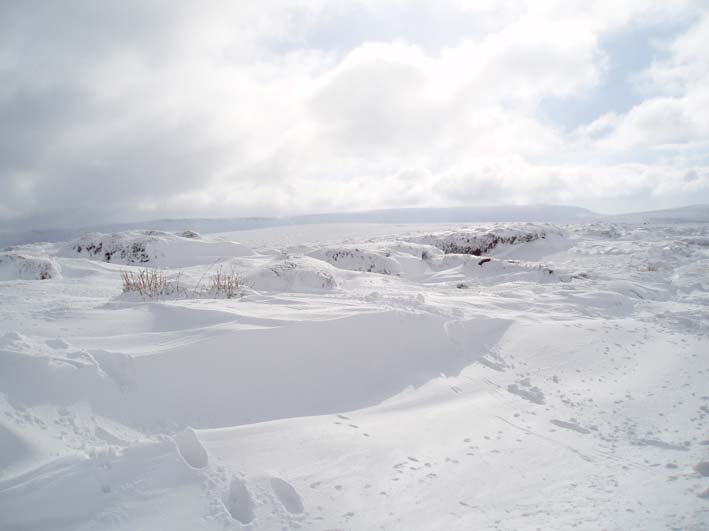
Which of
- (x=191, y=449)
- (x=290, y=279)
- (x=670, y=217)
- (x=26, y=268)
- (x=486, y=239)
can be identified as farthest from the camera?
(x=670, y=217)

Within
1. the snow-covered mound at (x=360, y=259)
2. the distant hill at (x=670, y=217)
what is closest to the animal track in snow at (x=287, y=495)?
the snow-covered mound at (x=360, y=259)

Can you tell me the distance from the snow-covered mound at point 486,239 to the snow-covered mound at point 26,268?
11.7 m

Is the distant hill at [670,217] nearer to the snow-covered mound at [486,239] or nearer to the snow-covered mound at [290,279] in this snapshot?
Result: the snow-covered mound at [486,239]

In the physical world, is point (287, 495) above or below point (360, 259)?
below

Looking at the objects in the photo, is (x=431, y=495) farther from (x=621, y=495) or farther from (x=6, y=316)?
(x=6, y=316)

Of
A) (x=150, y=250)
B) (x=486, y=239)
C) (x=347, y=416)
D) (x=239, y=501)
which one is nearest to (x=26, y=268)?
(x=150, y=250)

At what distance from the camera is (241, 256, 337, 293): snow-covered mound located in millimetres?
6516

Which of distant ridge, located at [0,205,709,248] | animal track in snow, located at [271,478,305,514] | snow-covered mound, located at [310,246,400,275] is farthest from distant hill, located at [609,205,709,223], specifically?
animal track in snow, located at [271,478,305,514]

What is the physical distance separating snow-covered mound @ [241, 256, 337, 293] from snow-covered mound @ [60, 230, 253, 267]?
17.9ft

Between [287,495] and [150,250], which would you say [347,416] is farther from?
[150,250]

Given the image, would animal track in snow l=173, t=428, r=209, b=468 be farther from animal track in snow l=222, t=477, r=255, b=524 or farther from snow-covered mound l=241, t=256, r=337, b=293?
snow-covered mound l=241, t=256, r=337, b=293

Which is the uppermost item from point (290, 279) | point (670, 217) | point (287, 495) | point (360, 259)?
point (670, 217)

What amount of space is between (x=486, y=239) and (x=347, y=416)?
13.7 m

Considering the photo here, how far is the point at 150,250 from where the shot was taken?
40.5 feet
